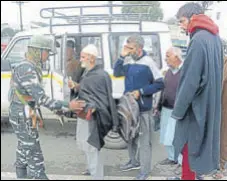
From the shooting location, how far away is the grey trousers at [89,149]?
3.16 metres

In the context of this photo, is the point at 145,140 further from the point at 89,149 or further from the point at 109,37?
the point at 109,37

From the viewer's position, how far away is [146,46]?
4.73 metres

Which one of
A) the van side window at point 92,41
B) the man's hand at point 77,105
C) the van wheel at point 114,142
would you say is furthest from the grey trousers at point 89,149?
the van side window at point 92,41

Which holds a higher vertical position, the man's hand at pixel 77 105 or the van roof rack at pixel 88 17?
the van roof rack at pixel 88 17

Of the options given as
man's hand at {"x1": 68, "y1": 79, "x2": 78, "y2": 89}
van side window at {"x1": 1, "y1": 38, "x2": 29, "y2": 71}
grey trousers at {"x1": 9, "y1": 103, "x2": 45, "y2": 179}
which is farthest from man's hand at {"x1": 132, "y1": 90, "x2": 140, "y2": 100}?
van side window at {"x1": 1, "y1": 38, "x2": 29, "y2": 71}

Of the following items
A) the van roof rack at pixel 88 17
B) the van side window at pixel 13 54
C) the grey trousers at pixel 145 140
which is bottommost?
the grey trousers at pixel 145 140

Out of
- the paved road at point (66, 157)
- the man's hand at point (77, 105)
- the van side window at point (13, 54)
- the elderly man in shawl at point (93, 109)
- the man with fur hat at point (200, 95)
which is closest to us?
the man with fur hat at point (200, 95)

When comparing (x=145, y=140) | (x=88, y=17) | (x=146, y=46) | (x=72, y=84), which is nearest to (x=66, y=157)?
(x=72, y=84)

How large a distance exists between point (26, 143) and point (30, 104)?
34 cm

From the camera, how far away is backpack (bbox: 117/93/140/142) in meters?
3.35

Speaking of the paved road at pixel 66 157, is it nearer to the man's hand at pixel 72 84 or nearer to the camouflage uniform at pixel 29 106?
the camouflage uniform at pixel 29 106

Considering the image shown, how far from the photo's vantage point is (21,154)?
278cm

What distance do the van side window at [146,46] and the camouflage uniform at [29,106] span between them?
6.86 feet

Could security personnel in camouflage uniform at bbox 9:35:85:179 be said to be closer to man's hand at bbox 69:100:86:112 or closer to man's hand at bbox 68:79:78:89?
man's hand at bbox 69:100:86:112
